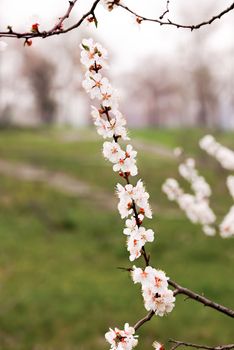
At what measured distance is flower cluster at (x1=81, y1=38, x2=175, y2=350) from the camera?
2.39 m

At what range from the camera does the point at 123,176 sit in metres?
2.47

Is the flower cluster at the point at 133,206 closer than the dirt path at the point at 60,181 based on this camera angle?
Yes

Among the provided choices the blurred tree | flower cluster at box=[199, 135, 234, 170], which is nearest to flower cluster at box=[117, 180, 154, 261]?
flower cluster at box=[199, 135, 234, 170]

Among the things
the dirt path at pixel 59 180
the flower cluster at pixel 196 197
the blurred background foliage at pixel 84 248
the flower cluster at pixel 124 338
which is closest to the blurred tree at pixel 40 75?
the blurred background foliage at pixel 84 248

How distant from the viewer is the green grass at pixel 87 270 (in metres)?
8.40

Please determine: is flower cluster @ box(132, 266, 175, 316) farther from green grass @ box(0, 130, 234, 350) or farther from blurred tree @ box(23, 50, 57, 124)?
blurred tree @ box(23, 50, 57, 124)

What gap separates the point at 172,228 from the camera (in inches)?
570

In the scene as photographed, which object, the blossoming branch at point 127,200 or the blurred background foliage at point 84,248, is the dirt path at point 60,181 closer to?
the blurred background foliage at point 84,248

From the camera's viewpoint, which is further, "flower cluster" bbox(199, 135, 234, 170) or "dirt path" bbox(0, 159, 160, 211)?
"dirt path" bbox(0, 159, 160, 211)

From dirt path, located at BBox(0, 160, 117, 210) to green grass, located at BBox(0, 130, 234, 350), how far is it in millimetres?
500

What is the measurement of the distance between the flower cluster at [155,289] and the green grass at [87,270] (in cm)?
568

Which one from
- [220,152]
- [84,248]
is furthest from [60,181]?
[220,152]

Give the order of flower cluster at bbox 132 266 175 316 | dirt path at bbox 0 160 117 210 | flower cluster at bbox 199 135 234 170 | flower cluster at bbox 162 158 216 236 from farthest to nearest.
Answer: dirt path at bbox 0 160 117 210 < flower cluster at bbox 199 135 234 170 < flower cluster at bbox 162 158 216 236 < flower cluster at bbox 132 266 175 316

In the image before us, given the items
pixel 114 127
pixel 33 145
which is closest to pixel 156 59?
pixel 33 145
